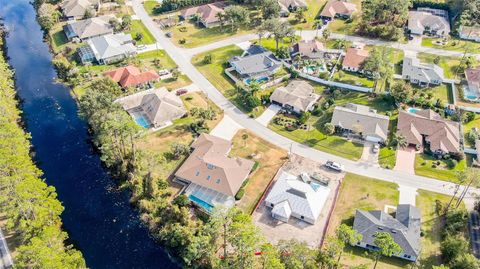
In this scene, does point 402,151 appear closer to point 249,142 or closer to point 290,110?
point 290,110

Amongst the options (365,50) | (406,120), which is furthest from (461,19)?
(406,120)

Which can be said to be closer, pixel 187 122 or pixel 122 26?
pixel 187 122

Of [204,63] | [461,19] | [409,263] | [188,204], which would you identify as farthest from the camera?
[461,19]

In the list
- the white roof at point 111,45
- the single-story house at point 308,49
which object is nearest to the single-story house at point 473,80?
the single-story house at point 308,49

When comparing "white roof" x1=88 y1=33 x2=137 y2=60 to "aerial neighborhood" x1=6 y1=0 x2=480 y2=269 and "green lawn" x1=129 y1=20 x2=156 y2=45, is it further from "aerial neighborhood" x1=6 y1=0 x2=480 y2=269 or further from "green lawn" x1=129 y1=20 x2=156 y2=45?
"green lawn" x1=129 y1=20 x2=156 y2=45

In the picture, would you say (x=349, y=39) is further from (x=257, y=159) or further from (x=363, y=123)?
(x=257, y=159)

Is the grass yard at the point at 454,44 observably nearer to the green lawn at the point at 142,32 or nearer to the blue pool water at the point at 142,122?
the green lawn at the point at 142,32
